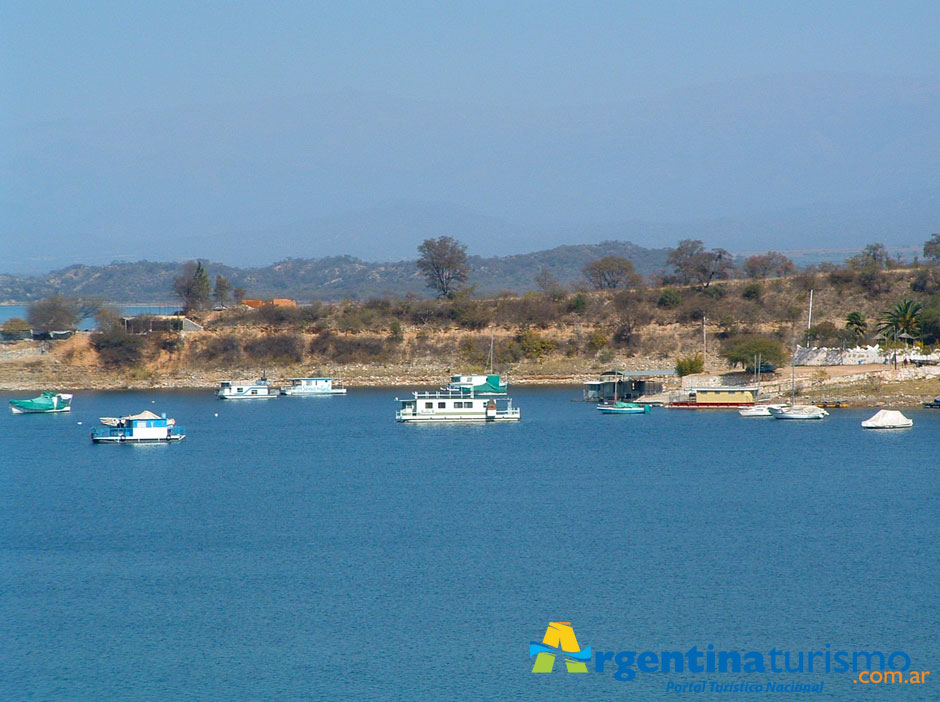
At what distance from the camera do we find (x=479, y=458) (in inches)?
1843

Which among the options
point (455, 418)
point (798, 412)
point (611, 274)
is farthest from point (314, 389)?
point (611, 274)

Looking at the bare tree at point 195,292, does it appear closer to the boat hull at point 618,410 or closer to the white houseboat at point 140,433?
the white houseboat at point 140,433

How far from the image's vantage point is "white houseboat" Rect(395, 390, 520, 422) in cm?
6009

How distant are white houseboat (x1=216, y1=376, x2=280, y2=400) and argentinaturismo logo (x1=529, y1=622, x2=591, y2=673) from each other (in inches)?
2136

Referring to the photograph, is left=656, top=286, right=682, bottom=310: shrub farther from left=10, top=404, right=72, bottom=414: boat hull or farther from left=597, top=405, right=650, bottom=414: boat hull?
left=10, top=404, right=72, bottom=414: boat hull

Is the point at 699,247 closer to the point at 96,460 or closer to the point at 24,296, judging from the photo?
the point at 96,460

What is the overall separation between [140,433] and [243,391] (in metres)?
22.4

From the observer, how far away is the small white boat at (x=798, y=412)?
58562 millimetres

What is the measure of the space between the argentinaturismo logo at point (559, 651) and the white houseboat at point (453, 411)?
36203 mm

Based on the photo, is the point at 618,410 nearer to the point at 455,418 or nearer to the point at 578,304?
the point at 455,418

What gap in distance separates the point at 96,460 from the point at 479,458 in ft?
52.7

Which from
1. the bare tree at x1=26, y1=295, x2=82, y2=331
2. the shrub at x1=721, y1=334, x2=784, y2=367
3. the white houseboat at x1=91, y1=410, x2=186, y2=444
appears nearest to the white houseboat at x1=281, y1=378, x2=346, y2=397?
the white houseboat at x1=91, y1=410, x2=186, y2=444

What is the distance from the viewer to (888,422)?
5256 cm

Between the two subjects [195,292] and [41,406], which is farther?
[195,292]
